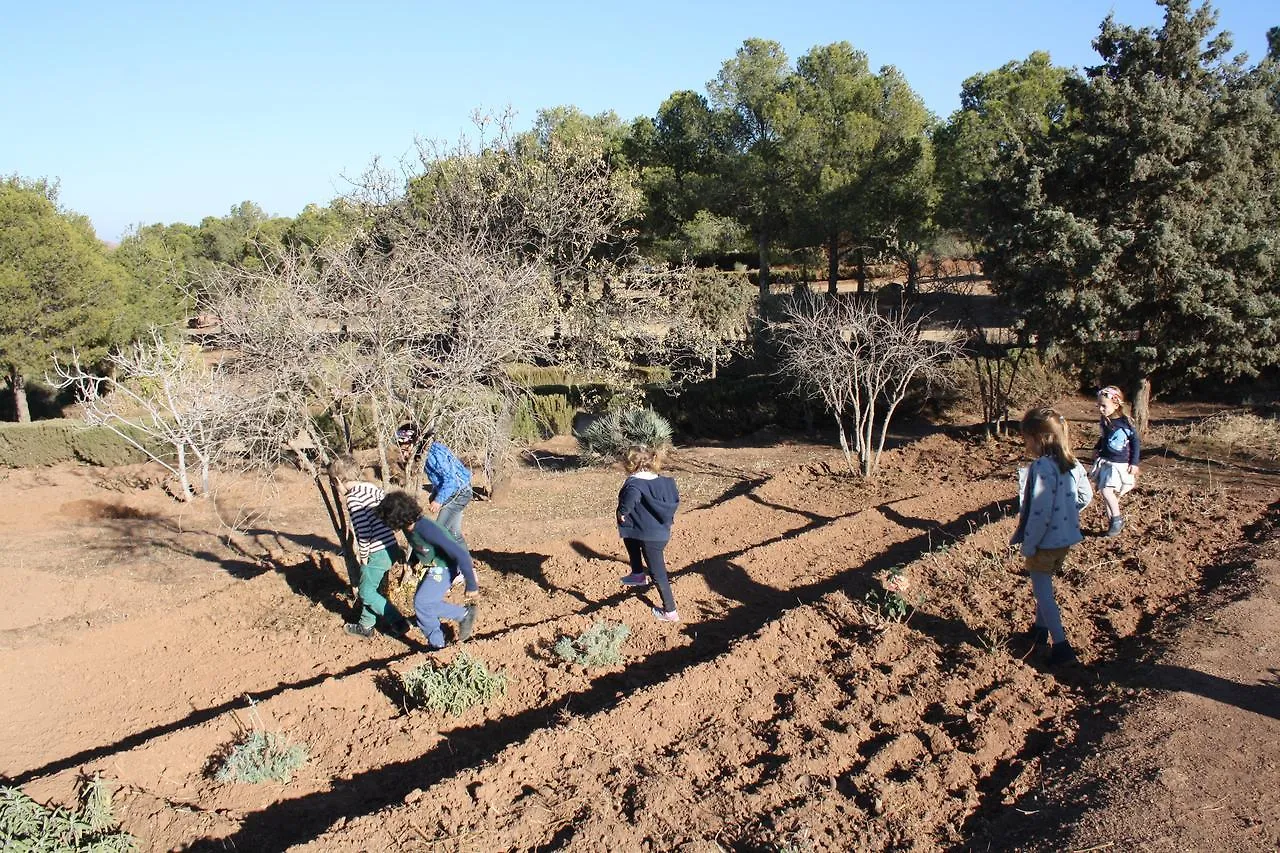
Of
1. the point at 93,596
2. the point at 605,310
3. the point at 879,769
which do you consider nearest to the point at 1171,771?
→ the point at 879,769

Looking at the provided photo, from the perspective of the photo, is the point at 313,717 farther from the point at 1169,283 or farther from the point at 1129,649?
the point at 1169,283

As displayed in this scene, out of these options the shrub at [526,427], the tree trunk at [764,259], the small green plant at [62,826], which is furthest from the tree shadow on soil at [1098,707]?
the tree trunk at [764,259]

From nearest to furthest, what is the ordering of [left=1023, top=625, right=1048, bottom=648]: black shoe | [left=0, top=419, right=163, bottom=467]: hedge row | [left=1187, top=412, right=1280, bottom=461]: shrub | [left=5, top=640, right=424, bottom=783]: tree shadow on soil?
[left=5, top=640, right=424, bottom=783]: tree shadow on soil → [left=1023, top=625, right=1048, bottom=648]: black shoe → [left=1187, top=412, right=1280, bottom=461]: shrub → [left=0, top=419, right=163, bottom=467]: hedge row

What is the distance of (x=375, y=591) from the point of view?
643 centimetres

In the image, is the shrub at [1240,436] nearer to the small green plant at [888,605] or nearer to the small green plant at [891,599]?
the small green plant at [891,599]

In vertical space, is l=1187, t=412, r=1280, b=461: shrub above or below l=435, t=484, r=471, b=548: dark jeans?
below

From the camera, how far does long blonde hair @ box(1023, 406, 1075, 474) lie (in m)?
5.06

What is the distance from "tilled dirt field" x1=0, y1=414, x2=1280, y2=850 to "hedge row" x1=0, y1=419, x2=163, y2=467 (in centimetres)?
1311

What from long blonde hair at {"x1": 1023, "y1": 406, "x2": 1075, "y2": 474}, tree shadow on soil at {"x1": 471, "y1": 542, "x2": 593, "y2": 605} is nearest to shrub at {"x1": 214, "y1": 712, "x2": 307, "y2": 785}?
tree shadow on soil at {"x1": 471, "y1": 542, "x2": 593, "y2": 605}

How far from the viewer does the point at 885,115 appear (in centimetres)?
2767

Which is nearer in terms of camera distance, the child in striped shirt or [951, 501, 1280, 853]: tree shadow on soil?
[951, 501, 1280, 853]: tree shadow on soil

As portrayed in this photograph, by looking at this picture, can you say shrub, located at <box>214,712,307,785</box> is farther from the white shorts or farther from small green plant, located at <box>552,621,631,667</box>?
the white shorts

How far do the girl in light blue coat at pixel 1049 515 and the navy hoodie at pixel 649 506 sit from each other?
2.31 metres

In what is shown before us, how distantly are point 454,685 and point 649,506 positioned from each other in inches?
73.5
